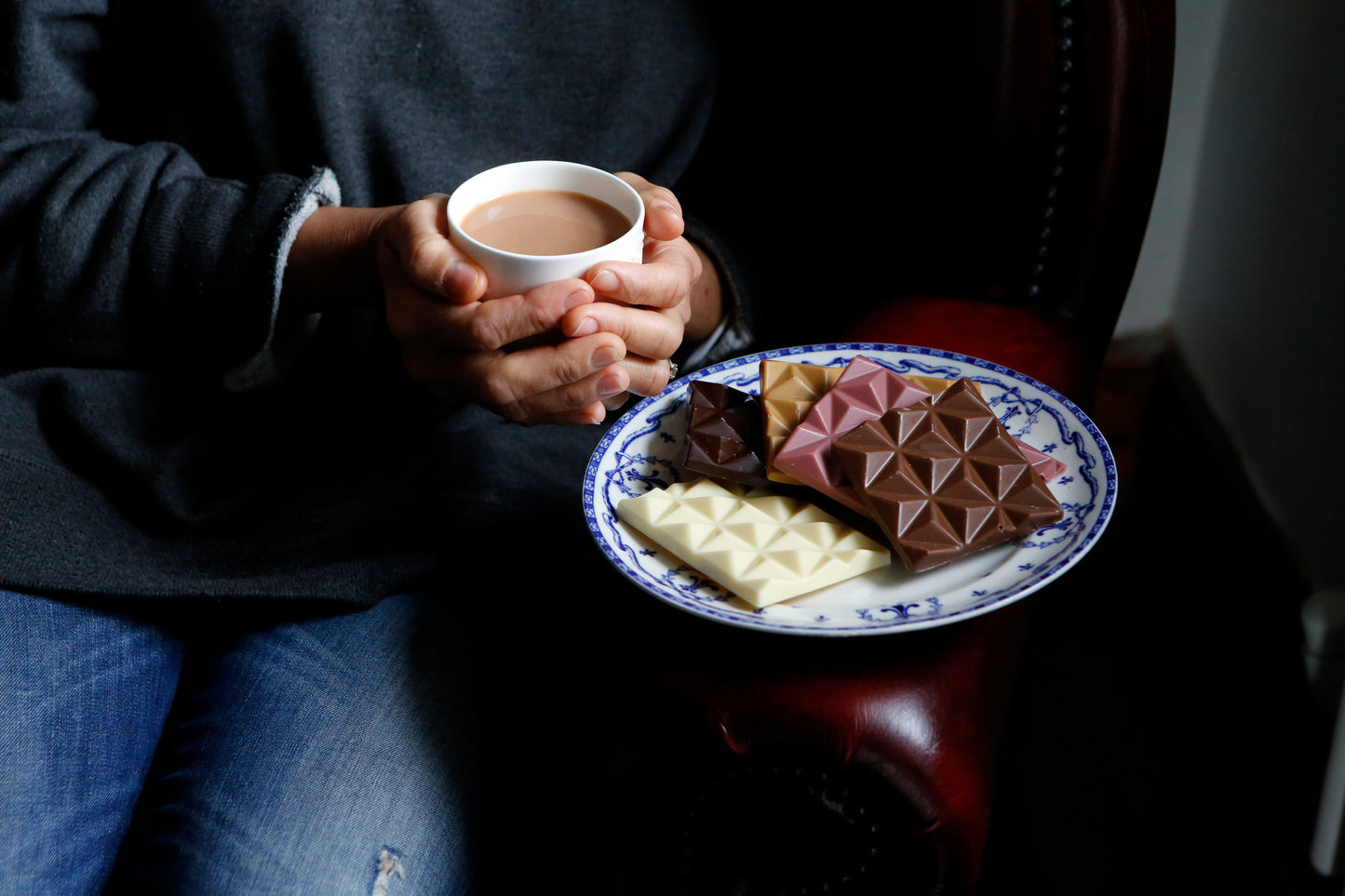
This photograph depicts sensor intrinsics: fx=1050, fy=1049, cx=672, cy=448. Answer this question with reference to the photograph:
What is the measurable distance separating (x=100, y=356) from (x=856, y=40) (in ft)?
2.48

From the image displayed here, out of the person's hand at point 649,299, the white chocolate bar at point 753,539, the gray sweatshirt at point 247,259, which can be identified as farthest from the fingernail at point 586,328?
the gray sweatshirt at point 247,259

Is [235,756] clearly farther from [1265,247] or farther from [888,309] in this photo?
[1265,247]

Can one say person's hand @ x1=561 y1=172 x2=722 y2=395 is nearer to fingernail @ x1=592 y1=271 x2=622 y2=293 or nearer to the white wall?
fingernail @ x1=592 y1=271 x2=622 y2=293

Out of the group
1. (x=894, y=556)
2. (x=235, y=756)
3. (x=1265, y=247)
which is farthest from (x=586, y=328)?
(x=1265, y=247)

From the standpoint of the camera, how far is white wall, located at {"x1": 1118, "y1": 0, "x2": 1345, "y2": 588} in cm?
123

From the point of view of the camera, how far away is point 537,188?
0.80 meters

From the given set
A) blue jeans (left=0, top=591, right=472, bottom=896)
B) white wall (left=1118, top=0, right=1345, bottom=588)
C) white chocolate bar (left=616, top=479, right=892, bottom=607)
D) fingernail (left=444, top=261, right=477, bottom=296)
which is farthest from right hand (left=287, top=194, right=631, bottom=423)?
white wall (left=1118, top=0, right=1345, bottom=588)

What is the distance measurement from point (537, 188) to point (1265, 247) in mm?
1061

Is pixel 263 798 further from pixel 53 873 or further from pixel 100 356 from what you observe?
pixel 100 356

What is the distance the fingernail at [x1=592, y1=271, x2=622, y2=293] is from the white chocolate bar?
5.8 inches

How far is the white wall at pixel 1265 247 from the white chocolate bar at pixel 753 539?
85 cm

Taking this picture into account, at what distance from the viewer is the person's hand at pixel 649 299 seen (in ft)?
2.40

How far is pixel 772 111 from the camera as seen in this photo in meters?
1.09

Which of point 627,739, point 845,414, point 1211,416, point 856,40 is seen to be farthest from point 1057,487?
point 1211,416
